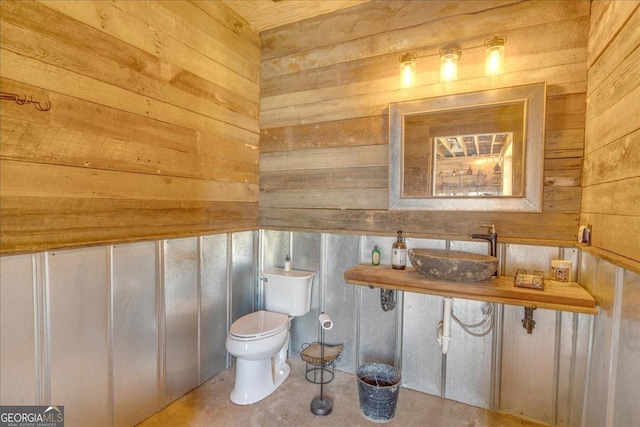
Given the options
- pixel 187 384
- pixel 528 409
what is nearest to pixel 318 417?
pixel 187 384

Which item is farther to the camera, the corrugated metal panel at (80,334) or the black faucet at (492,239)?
the black faucet at (492,239)

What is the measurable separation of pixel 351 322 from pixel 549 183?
156 centimetres

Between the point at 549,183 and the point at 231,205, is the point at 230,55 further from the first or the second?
the point at 549,183

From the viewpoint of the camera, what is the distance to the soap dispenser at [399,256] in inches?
79.4

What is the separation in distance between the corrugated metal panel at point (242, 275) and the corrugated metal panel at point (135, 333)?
63cm

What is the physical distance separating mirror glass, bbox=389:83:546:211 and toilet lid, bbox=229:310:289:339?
44.1 inches

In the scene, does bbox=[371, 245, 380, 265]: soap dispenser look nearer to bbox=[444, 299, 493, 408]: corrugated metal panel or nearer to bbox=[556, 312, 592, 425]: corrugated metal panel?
bbox=[444, 299, 493, 408]: corrugated metal panel

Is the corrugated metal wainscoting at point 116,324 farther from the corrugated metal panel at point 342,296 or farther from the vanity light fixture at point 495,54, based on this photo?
the vanity light fixture at point 495,54

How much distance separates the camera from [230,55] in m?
2.35

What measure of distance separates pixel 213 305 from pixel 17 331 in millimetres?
1064

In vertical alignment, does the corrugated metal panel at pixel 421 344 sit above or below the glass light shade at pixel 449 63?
below

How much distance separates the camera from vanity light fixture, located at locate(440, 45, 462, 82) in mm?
1854

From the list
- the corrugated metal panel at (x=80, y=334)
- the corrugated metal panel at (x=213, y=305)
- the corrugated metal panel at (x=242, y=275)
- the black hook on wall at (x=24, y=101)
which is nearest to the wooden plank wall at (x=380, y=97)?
Result: the corrugated metal panel at (x=242, y=275)

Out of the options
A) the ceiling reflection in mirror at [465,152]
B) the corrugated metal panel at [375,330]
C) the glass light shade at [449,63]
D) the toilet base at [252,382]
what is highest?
the glass light shade at [449,63]
